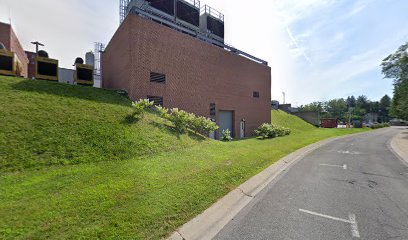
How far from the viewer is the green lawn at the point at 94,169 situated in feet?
12.2

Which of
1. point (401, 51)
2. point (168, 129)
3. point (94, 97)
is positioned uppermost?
point (401, 51)

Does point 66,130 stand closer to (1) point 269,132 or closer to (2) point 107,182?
(2) point 107,182

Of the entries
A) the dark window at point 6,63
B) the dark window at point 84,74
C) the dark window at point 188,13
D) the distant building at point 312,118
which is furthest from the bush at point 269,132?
the distant building at point 312,118

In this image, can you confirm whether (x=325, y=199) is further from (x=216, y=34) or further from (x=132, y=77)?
(x=216, y=34)

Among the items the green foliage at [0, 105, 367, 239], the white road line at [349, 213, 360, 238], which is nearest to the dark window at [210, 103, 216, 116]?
the green foliage at [0, 105, 367, 239]

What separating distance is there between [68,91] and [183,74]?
374 inches

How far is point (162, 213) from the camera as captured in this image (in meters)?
4.19

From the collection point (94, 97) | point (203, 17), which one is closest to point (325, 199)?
point (94, 97)

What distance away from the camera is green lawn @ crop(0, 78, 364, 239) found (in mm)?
3711

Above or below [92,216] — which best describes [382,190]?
below

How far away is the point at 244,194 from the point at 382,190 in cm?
436

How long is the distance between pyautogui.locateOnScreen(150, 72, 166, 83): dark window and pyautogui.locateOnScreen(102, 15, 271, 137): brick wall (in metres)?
0.33

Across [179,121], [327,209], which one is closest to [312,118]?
[179,121]

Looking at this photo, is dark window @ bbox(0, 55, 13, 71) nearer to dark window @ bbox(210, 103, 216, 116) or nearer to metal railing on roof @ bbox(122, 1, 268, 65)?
metal railing on roof @ bbox(122, 1, 268, 65)
